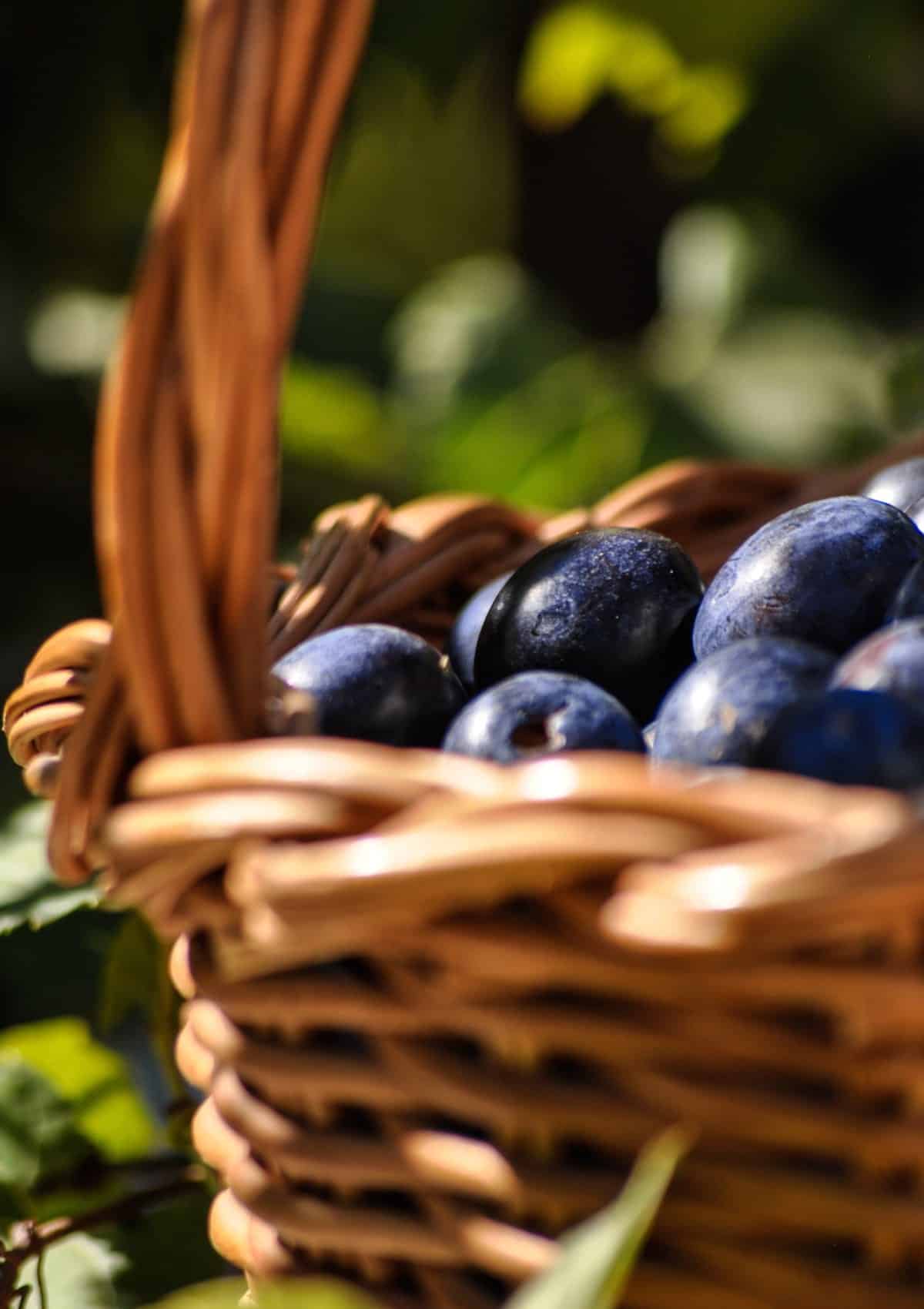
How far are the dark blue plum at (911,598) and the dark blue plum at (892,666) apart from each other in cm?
5

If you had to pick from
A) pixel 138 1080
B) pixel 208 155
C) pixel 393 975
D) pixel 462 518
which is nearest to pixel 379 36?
pixel 462 518

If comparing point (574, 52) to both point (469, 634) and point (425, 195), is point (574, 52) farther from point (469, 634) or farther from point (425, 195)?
point (469, 634)

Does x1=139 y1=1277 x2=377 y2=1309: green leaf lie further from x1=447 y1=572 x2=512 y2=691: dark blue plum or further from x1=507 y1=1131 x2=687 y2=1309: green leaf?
x1=447 y1=572 x2=512 y2=691: dark blue plum

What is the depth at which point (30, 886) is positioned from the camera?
0.67 metres

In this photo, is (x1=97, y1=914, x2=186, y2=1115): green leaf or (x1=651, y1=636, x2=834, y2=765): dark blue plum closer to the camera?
(x1=651, y1=636, x2=834, y2=765): dark blue plum

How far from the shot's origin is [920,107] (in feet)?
6.85

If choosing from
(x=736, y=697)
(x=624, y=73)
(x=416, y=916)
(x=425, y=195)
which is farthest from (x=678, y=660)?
(x=425, y=195)

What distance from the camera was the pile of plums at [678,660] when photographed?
451 millimetres

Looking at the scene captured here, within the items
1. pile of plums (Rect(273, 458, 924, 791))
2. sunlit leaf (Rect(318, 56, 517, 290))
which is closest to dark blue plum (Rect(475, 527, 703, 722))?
pile of plums (Rect(273, 458, 924, 791))

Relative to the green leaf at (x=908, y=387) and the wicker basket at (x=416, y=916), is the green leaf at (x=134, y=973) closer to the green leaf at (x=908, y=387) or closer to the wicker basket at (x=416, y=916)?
the wicker basket at (x=416, y=916)

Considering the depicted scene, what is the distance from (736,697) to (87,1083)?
399mm

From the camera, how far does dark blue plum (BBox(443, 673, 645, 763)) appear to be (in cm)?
49

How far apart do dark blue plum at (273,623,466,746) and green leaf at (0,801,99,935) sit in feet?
0.40

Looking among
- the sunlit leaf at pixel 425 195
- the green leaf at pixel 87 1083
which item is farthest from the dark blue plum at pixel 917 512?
the sunlit leaf at pixel 425 195
